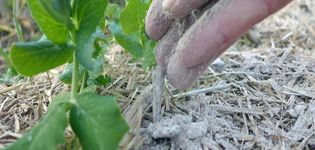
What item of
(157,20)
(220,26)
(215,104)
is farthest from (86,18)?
(215,104)

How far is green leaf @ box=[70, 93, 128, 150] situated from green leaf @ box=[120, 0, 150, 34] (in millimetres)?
274

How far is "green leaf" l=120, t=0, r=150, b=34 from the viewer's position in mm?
1207

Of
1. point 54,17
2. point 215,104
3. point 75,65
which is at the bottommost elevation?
point 215,104

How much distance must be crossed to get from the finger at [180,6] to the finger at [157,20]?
0.13 ft

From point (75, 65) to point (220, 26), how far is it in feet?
1.03

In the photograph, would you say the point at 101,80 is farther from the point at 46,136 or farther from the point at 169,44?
the point at 46,136

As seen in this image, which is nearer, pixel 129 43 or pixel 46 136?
pixel 46 136

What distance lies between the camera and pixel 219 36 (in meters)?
1.07

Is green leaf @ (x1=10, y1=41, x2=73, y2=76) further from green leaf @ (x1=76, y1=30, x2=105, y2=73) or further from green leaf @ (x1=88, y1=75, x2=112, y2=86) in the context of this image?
green leaf @ (x1=88, y1=75, x2=112, y2=86)

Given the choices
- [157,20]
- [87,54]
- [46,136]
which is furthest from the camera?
[157,20]

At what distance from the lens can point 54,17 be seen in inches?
40.3

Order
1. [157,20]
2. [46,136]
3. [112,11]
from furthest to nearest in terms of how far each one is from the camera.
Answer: [112,11] < [157,20] < [46,136]

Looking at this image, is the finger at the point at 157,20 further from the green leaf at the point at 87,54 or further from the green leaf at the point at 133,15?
the green leaf at the point at 87,54

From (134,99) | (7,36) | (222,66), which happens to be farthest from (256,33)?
(7,36)
